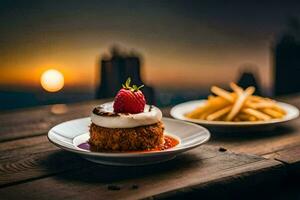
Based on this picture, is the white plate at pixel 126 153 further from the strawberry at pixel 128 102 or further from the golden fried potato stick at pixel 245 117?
the golden fried potato stick at pixel 245 117

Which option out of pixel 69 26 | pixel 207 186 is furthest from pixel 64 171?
pixel 69 26

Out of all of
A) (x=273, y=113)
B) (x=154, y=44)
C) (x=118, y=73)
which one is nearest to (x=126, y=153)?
(x=273, y=113)

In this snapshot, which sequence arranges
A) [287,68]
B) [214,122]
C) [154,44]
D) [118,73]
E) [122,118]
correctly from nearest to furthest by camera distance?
[122,118], [214,122], [118,73], [287,68], [154,44]

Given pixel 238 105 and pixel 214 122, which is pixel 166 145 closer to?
pixel 214 122

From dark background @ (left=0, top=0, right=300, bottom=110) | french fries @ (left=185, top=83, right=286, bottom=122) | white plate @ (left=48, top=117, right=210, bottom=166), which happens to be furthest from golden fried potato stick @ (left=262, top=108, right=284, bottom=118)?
dark background @ (left=0, top=0, right=300, bottom=110)

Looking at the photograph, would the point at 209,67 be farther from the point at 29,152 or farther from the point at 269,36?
the point at 29,152

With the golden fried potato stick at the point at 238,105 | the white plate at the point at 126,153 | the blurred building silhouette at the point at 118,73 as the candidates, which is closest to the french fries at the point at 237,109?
the golden fried potato stick at the point at 238,105
